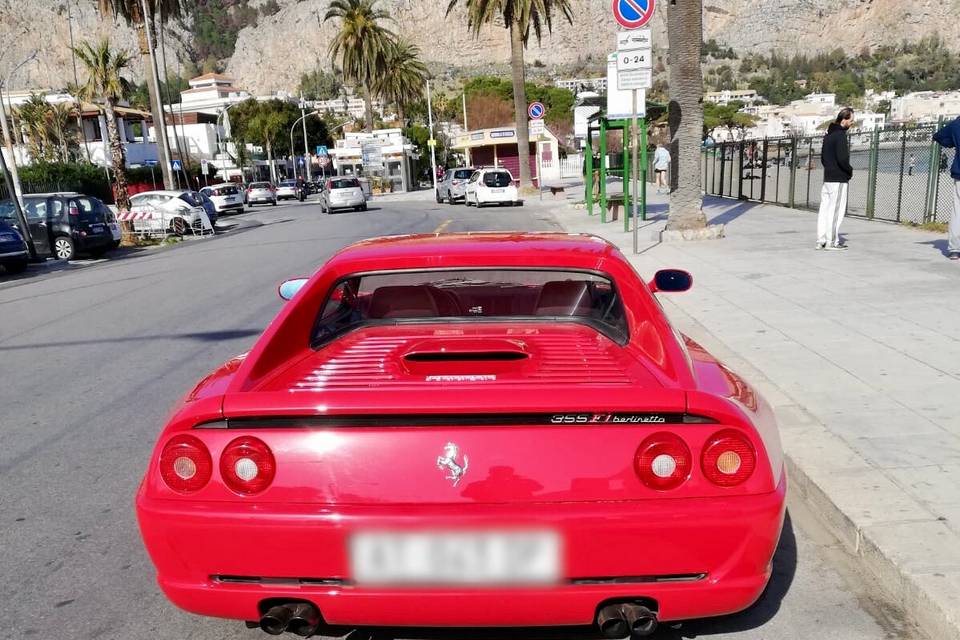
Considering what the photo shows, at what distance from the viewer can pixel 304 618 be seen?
2443 mm

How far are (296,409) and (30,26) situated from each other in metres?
188

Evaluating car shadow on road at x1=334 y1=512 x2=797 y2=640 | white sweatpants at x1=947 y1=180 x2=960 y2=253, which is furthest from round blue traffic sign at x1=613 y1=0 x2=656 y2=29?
car shadow on road at x1=334 y1=512 x2=797 y2=640

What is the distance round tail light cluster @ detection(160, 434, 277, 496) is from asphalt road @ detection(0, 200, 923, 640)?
0.87 metres

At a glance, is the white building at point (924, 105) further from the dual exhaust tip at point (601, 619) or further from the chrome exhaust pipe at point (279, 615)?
the chrome exhaust pipe at point (279, 615)

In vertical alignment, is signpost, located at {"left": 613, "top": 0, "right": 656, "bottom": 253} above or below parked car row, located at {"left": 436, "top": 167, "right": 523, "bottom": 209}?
above

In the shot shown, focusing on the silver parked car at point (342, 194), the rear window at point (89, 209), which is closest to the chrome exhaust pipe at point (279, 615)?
the rear window at point (89, 209)

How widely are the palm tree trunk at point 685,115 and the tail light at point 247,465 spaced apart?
44.3 feet

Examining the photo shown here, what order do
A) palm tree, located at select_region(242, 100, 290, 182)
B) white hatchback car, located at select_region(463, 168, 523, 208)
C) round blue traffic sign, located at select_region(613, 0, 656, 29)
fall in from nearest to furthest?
round blue traffic sign, located at select_region(613, 0, 656, 29)
white hatchback car, located at select_region(463, 168, 523, 208)
palm tree, located at select_region(242, 100, 290, 182)

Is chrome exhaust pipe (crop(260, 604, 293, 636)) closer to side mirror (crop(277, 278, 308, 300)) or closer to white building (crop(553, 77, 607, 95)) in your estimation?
side mirror (crop(277, 278, 308, 300))

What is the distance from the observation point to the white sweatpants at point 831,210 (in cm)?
1139

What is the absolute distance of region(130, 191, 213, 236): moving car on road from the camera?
25.8 m

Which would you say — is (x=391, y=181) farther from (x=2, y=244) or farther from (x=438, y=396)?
(x=438, y=396)

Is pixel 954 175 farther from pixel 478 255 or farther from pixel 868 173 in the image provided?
pixel 478 255

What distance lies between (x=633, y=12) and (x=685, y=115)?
368 cm
